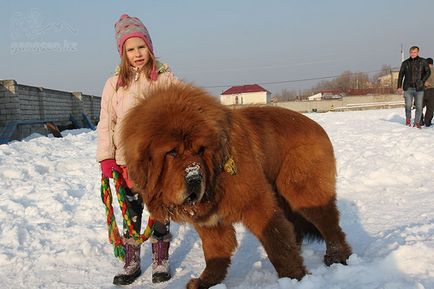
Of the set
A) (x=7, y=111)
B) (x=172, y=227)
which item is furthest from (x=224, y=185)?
(x=7, y=111)

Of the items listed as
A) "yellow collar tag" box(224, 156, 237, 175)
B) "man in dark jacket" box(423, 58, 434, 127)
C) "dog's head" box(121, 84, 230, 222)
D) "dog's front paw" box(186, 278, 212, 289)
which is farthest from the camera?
"man in dark jacket" box(423, 58, 434, 127)

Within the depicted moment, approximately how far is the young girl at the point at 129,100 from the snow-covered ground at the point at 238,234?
17 centimetres

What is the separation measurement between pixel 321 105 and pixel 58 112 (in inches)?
1713

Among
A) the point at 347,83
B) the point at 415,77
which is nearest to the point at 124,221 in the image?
the point at 415,77

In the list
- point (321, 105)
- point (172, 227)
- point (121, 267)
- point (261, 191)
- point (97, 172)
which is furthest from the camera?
point (321, 105)

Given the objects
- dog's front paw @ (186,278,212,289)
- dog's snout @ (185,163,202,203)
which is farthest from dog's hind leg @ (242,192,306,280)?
dog's front paw @ (186,278,212,289)

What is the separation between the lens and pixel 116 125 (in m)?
3.50

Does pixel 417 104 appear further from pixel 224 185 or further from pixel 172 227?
pixel 224 185

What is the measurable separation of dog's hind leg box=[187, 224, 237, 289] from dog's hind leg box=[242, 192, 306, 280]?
0.43 meters

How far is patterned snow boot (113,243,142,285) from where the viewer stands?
11.3ft

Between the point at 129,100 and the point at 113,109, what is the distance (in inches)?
8.7

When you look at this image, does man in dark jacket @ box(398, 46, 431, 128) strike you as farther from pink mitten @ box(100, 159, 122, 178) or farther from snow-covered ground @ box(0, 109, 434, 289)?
pink mitten @ box(100, 159, 122, 178)

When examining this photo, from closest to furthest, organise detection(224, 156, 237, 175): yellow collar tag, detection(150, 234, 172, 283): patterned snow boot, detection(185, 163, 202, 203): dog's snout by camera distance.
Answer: detection(185, 163, 202, 203): dog's snout
detection(224, 156, 237, 175): yellow collar tag
detection(150, 234, 172, 283): patterned snow boot

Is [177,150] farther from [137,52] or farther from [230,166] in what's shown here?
[137,52]
